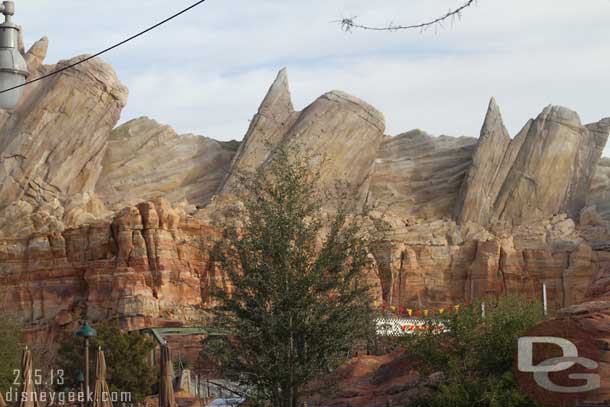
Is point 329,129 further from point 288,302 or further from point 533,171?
point 288,302

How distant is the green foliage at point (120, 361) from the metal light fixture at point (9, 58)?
1186 inches

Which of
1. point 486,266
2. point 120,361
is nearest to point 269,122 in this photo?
point 486,266

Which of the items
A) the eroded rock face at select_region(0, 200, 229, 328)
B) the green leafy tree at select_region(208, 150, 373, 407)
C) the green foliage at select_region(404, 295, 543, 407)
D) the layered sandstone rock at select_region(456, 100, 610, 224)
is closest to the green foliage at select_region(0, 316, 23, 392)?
the eroded rock face at select_region(0, 200, 229, 328)

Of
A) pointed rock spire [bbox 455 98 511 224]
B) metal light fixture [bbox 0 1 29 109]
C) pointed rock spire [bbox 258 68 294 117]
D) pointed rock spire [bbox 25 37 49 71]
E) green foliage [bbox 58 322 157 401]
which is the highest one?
pointed rock spire [bbox 25 37 49 71]

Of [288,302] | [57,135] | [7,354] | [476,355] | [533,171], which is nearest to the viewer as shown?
[288,302]

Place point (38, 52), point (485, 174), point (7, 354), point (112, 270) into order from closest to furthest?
1. point (7, 354)
2. point (112, 270)
3. point (38, 52)
4. point (485, 174)

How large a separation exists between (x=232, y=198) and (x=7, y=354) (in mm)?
25772

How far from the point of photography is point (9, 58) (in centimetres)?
1521

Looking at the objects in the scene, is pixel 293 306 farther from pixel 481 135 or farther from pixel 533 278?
pixel 481 135

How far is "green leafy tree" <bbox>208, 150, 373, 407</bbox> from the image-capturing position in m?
22.6

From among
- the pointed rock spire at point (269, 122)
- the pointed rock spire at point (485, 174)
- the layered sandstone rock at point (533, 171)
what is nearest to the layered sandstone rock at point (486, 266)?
the pointed rock spire at point (485, 174)

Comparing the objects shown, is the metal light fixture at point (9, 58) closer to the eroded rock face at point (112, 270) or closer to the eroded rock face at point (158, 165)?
the eroded rock face at point (112, 270)

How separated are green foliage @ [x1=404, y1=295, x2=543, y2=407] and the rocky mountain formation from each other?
24.4 meters

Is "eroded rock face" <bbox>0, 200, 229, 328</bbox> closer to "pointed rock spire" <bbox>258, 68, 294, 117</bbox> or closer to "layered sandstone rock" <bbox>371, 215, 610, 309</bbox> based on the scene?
"layered sandstone rock" <bbox>371, 215, 610, 309</bbox>
